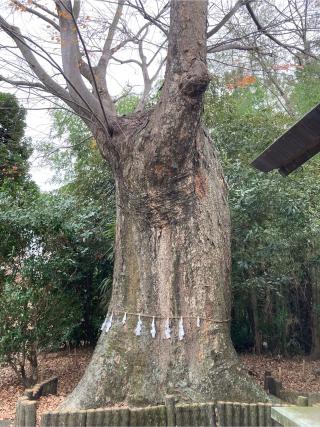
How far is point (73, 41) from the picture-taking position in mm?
6797

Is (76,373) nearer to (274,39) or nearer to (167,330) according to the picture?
(167,330)

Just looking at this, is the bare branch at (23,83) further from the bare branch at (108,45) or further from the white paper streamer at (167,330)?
the white paper streamer at (167,330)

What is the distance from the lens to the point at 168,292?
5.43m

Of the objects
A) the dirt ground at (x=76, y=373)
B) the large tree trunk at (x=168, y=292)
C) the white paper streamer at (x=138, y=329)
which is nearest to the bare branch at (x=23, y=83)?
the large tree trunk at (x=168, y=292)

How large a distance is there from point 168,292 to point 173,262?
0.35 meters

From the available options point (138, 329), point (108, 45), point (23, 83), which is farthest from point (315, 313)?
point (23, 83)

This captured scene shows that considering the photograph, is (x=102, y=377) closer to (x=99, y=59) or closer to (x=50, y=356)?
(x=50, y=356)

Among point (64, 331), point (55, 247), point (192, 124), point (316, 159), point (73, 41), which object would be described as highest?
point (73, 41)

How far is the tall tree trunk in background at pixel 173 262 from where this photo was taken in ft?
16.9

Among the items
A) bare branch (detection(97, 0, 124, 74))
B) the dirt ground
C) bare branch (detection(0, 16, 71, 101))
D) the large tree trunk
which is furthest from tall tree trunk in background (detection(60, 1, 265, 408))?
bare branch (detection(97, 0, 124, 74))

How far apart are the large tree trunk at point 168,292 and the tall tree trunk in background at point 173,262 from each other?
11mm

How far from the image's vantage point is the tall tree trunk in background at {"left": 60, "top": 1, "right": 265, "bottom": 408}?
16.9 feet

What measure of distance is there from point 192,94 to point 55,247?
3433 millimetres

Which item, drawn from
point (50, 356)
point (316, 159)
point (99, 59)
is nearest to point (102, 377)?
point (50, 356)
